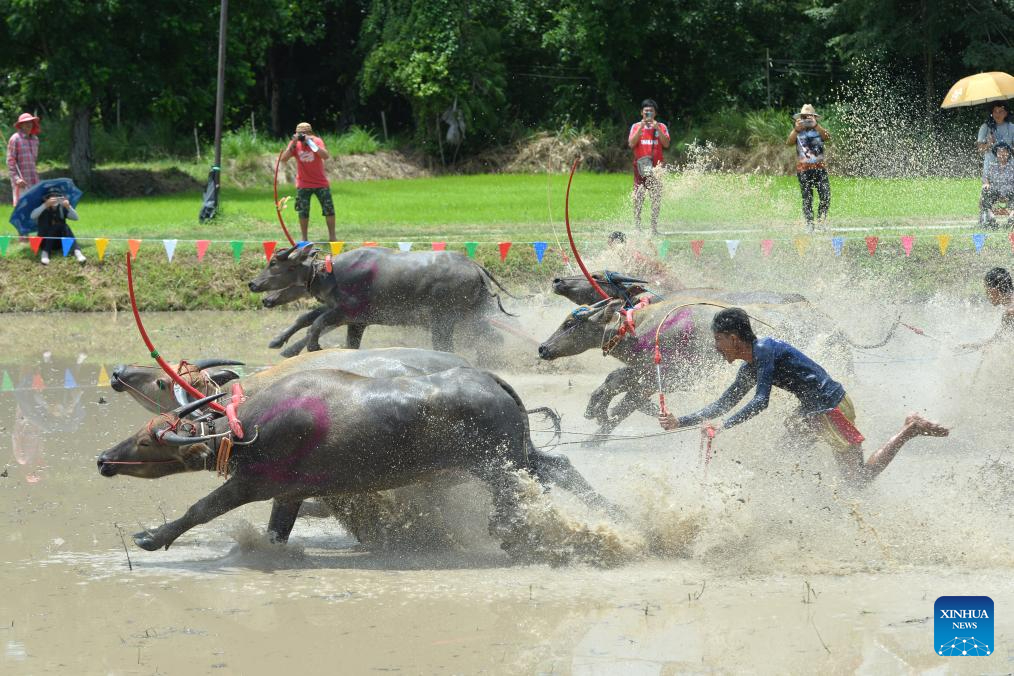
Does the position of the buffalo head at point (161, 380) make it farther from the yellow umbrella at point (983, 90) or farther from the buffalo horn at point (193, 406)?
the yellow umbrella at point (983, 90)

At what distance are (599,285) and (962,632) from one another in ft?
18.1

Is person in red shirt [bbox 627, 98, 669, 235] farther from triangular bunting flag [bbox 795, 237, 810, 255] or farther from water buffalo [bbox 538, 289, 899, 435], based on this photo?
water buffalo [bbox 538, 289, 899, 435]

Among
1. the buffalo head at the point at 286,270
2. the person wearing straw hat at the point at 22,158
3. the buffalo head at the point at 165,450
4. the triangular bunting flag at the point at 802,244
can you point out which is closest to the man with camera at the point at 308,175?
the person wearing straw hat at the point at 22,158

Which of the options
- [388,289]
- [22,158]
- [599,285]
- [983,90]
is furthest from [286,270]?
[983,90]

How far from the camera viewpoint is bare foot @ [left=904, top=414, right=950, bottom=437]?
740 cm

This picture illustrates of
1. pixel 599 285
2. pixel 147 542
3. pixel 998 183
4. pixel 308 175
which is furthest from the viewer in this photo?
pixel 308 175

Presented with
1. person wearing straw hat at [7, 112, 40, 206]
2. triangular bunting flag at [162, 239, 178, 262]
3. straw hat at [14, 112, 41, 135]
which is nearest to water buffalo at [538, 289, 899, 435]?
triangular bunting flag at [162, 239, 178, 262]

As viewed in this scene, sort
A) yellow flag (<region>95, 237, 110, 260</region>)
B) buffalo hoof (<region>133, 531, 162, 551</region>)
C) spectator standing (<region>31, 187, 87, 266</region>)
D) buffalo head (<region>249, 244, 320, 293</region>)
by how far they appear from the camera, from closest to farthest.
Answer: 1. buffalo hoof (<region>133, 531, 162, 551</region>)
2. buffalo head (<region>249, 244, 320, 293</region>)
3. yellow flag (<region>95, 237, 110, 260</region>)
4. spectator standing (<region>31, 187, 87, 266</region>)

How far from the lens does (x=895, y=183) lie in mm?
23188

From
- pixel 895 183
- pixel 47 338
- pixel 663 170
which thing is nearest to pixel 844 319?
pixel 663 170

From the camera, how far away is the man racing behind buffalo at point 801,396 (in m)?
7.33

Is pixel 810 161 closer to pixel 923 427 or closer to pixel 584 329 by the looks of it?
pixel 584 329

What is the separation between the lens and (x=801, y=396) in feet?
24.4

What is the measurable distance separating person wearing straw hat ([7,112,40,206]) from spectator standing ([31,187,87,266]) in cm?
58
